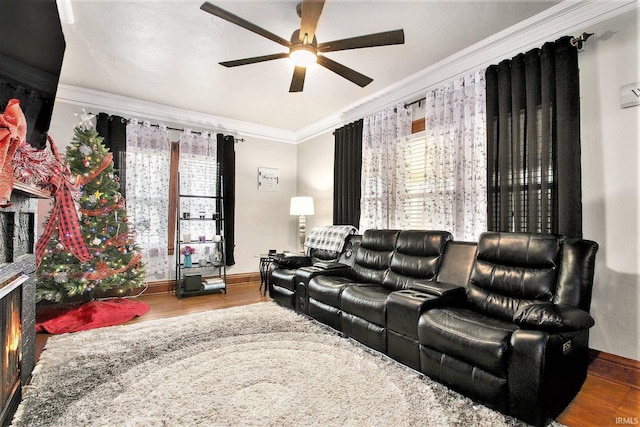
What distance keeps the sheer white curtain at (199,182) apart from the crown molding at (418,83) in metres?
0.34

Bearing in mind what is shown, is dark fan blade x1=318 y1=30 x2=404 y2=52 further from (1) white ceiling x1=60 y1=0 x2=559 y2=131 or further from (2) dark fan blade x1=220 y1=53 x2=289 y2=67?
(1) white ceiling x1=60 y1=0 x2=559 y2=131

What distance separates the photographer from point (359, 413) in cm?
171

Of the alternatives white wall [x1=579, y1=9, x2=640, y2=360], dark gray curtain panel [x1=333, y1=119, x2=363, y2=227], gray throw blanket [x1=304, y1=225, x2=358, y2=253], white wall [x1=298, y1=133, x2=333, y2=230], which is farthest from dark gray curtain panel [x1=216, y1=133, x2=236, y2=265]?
white wall [x1=579, y1=9, x2=640, y2=360]

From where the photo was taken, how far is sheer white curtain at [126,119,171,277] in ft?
14.5

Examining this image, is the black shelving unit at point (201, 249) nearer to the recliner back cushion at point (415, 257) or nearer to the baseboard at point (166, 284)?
Answer: the baseboard at point (166, 284)

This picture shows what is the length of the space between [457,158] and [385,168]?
1023 mm

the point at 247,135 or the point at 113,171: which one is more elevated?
the point at 247,135

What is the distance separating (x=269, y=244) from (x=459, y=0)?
4472mm

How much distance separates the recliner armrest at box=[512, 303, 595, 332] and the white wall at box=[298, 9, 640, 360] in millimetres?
739

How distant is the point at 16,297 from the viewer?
5.81ft

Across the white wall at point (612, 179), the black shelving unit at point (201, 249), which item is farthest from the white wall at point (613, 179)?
the black shelving unit at point (201, 249)

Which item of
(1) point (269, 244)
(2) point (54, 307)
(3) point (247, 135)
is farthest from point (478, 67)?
(2) point (54, 307)

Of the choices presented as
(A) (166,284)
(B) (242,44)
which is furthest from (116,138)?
(B) (242,44)

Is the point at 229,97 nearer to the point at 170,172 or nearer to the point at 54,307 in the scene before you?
the point at 170,172
